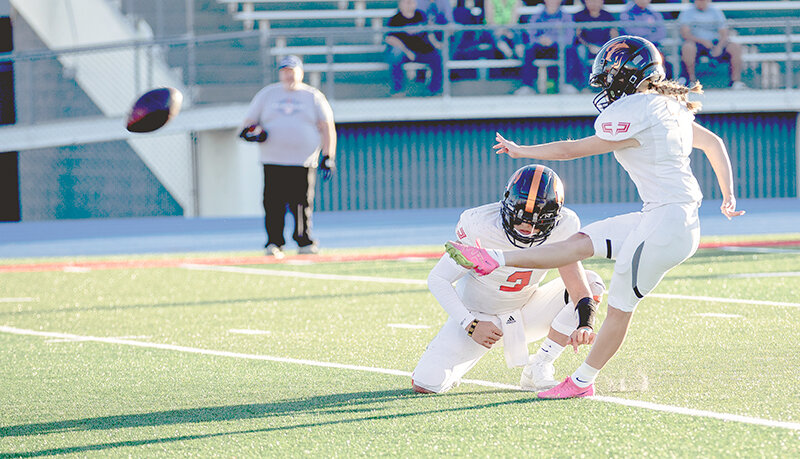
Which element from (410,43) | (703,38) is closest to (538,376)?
(410,43)

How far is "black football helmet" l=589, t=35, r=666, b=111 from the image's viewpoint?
5.32 m

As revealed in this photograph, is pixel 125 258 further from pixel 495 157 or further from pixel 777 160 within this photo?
pixel 777 160

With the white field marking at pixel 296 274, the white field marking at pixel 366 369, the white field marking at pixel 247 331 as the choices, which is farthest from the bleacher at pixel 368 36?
the white field marking at pixel 366 369

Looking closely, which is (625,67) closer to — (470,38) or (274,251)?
(274,251)

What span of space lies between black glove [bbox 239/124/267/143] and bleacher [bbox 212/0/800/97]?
5.89 metres

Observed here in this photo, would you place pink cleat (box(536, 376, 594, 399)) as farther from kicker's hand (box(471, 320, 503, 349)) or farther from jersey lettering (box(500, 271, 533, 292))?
jersey lettering (box(500, 271, 533, 292))

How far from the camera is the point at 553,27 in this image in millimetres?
18344

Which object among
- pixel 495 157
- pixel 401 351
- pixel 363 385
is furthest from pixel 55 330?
pixel 495 157

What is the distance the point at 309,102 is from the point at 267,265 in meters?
1.82

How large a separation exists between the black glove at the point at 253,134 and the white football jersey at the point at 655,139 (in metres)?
7.46

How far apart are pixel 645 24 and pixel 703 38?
3.43 feet

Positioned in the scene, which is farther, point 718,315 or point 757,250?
point 757,250

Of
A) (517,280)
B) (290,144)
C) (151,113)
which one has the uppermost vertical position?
(151,113)

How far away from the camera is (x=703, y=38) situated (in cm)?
1867
